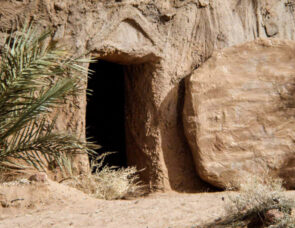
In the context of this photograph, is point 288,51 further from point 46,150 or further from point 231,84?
point 46,150

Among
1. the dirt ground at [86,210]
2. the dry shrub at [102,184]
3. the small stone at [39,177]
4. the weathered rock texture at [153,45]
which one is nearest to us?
the dirt ground at [86,210]

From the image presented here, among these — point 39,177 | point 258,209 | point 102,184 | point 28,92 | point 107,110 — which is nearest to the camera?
point 258,209

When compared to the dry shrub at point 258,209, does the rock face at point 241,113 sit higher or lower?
higher

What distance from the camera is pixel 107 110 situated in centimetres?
957

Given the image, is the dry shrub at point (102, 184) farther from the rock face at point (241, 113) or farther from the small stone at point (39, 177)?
the rock face at point (241, 113)

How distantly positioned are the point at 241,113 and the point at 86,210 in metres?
2.80

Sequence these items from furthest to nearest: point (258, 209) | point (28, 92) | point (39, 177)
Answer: point (39, 177), point (28, 92), point (258, 209)

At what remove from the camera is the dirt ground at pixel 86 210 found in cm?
499

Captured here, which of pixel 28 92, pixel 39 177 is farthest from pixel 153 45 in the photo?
pixel 39 177

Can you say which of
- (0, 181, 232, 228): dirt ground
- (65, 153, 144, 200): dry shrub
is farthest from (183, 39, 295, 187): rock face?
(65, 153, 144, 200): dry shrub

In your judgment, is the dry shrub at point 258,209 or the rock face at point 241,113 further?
the rock face at point 241,113

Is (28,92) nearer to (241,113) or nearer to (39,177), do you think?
(39,177)

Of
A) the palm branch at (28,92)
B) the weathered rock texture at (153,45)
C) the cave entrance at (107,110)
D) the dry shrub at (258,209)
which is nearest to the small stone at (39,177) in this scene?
the palm branch at (28,92)

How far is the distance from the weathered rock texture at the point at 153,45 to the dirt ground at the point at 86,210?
2.94ft
